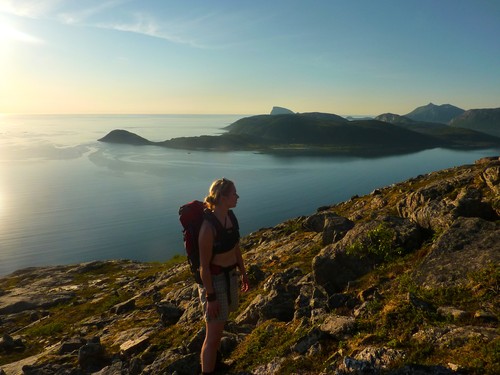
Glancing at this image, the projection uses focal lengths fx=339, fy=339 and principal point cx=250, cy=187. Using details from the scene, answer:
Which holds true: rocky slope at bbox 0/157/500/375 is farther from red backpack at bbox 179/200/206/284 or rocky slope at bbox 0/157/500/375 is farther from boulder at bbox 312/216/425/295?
red backpack at bbox 179/200/206/284

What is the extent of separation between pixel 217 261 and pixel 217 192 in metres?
1.52

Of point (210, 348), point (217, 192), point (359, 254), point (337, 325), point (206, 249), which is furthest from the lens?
point (359, 254)

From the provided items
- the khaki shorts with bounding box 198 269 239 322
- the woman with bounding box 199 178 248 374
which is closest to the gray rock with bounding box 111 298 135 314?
the woman with bounding box 199 178 248 374

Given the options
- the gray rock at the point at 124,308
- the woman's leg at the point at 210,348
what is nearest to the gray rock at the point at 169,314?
the gray rock at the point at 124,308

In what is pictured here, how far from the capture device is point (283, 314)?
1136 centimetres

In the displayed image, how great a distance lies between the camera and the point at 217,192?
23.8 feet

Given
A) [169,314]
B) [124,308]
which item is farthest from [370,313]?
[124,308]

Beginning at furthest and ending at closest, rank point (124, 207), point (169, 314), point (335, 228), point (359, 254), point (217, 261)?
point (124, 207) < point (335, 228) < point (169, 314) < point (359, 254) < point (217, 261)

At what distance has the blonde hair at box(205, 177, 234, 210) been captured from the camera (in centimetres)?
723

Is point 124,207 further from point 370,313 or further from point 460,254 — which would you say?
point 460,254

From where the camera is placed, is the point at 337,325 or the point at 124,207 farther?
the point at 124,207

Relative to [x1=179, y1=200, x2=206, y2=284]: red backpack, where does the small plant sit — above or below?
below

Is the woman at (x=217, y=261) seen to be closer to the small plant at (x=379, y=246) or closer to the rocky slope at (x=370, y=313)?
the rocky slope at (x=370, y=313)

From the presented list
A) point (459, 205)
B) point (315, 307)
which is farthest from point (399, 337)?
point (459, 205)
